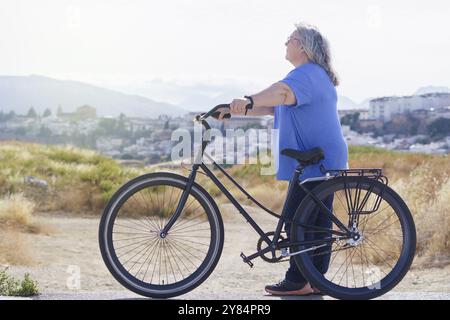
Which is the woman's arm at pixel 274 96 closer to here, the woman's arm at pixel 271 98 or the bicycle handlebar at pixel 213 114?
the woman's arm at pixel 271 98

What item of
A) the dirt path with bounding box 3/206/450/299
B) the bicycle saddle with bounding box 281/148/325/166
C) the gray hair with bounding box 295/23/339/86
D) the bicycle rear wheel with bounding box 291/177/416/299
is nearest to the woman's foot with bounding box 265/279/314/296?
the dirt path with bounding box 3/206/450/299

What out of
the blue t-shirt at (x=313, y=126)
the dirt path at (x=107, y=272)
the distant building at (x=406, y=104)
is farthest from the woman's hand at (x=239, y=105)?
the distant building at (x=406, y=104)

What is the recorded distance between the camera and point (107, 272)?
9867mm

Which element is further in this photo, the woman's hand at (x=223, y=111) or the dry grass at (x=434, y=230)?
the dry grass at (x=434, y=230)

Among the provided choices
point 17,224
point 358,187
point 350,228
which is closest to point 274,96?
point 358,187

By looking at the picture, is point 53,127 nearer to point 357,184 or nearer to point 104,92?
point 104,92

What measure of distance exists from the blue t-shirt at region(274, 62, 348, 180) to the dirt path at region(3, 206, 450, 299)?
869 millimetres

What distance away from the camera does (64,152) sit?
23734mm

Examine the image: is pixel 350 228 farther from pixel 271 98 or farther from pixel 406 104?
pixel 406 104

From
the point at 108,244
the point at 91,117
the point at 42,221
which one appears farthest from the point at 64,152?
the point at 91,117

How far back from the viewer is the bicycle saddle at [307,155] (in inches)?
183

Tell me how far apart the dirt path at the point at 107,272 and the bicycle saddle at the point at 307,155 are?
90cm

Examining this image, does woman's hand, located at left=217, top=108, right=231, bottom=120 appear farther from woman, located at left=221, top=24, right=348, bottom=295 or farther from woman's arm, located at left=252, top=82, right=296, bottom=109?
woman's arm, located at left=252, top=82, right=296, bottom=109
